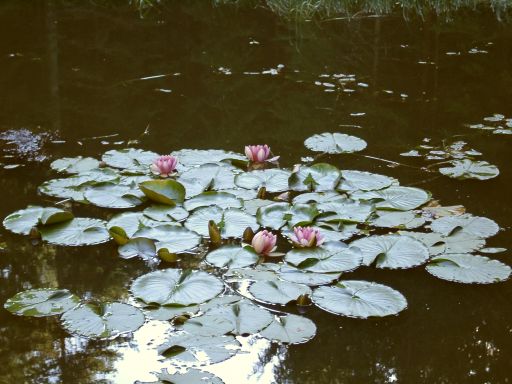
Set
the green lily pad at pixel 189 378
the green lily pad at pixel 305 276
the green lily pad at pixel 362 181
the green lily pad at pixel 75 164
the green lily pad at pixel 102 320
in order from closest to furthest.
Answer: the green lily pad at pixel 189 378
the green lily pad at pixel 102 320
the green lily pad at pixel 305 276
the green lily pad at pixel 362 181
the green lily pad at pixel 75 164

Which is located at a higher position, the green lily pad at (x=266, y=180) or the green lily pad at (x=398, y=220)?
the green lily pad at (x=266, y=180)

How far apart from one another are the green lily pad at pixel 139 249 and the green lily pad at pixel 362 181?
84cm

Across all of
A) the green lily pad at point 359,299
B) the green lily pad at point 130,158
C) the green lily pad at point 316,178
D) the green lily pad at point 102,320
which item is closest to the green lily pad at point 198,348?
the green lily pad at point 102,320

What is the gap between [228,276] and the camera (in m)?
2.13

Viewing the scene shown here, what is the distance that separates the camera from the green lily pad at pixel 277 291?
198 cm

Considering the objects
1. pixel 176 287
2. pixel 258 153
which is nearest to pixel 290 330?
pixel 176 287

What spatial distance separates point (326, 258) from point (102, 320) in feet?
2.44

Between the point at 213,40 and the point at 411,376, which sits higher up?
the point at 213,40

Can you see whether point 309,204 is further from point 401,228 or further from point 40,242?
point 40,242

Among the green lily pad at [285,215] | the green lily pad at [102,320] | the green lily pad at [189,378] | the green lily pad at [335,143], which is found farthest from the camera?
the green lily pad at [335,143]

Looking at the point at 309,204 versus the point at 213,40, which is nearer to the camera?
the point at 309,204

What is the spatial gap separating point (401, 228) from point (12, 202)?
1.48 meters

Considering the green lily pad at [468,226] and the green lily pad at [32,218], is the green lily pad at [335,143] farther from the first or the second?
the green lily pad at [32,218]

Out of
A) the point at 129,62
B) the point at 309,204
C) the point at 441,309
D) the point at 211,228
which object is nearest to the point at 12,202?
the point at 211,228
